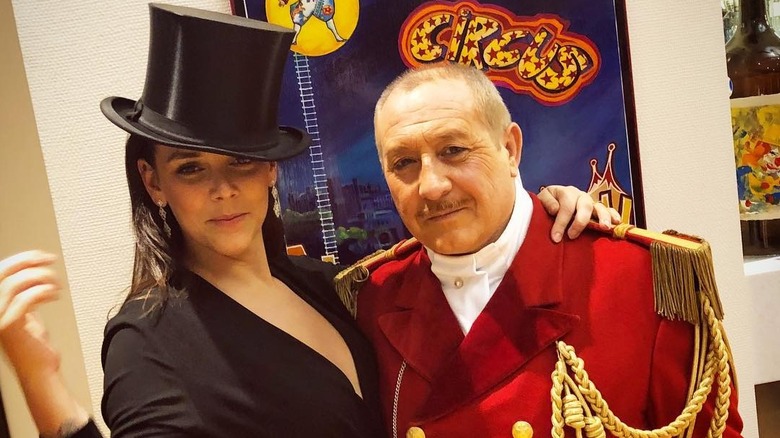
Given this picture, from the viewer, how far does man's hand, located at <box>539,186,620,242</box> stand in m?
0.99

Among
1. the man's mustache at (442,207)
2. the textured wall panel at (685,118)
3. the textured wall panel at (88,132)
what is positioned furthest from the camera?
the textured wall panel at (685,118)

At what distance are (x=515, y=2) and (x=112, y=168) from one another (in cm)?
79

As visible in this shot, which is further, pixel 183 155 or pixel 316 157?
pixel 316 157

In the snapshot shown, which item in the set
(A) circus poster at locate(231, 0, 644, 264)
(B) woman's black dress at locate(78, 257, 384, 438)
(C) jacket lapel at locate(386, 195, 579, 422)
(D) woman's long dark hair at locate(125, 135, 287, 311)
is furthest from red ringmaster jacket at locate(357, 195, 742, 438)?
(D) woman's long dark hair at locate(125, 135, 287, 311)

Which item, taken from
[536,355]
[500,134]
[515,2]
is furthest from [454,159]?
[515,2]

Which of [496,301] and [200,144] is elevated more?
[200,144]

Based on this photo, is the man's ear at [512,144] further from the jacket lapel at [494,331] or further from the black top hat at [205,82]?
the black top hat at [205,82]

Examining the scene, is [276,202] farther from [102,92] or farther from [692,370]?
[692,370]

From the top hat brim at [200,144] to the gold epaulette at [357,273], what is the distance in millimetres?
250

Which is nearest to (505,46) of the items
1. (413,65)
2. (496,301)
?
(413,65)

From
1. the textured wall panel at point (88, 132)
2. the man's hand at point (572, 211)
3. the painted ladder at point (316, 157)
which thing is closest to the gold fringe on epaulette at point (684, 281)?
the man's hand at point (572, 211)

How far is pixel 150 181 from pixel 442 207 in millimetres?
427

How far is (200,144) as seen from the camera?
2.77 feet

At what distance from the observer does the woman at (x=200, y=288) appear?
2.70 feet
